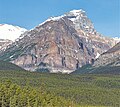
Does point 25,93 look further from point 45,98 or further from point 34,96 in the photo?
point 45,98

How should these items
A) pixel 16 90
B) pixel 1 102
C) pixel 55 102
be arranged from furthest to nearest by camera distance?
pixel 55 102, pixel 16 90, pixel 1 102

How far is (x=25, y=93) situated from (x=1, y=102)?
15676 millimetres

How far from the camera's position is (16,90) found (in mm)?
183000

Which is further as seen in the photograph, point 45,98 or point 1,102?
point 45,98

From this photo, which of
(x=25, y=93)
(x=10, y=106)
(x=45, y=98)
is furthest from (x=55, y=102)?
(x=10, y=106)

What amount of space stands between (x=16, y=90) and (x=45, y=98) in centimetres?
1938

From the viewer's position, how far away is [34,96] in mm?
187000

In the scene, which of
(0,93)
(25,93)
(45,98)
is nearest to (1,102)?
(0,93)

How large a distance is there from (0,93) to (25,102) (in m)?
11.7

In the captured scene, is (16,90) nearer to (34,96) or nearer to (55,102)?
(34,96)

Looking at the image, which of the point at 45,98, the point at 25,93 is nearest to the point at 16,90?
the point at 25,93

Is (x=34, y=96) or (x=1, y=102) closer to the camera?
(x=1, y=102)

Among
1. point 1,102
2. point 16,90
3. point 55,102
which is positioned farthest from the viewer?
point 55,102

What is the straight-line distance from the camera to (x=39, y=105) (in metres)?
187
